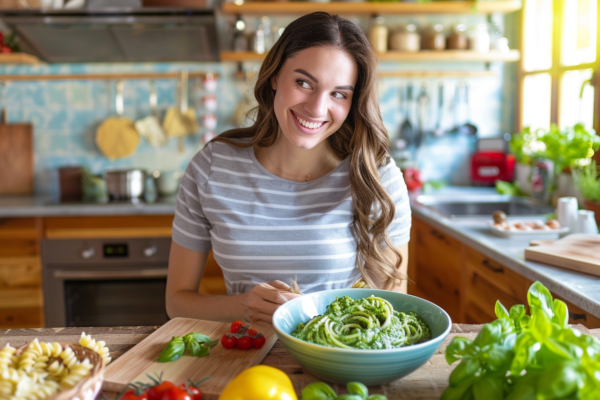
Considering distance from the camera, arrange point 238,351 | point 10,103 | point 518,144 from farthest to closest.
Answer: point 10,103 < point 518,144 < point 238,351

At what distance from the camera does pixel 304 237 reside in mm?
1314

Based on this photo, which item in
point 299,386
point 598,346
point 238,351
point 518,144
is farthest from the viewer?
point 518,144

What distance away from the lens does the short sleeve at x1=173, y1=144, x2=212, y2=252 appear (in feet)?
4.58

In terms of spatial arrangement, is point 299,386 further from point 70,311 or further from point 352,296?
point 70,311

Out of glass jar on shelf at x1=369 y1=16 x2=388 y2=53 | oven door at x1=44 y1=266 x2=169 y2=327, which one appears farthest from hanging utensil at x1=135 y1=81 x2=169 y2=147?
glass jar on shelf at x1=369 y1=16 x2=388 y2=53

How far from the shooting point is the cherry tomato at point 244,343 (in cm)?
87

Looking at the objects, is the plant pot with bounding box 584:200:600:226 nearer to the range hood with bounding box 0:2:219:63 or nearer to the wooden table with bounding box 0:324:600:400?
the wooden table with bounding box 0:324:600:400

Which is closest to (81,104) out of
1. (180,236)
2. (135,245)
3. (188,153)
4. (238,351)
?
(188,153)

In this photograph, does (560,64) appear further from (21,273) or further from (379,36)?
(21,273)

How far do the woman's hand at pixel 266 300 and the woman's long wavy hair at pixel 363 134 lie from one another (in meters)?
0.36

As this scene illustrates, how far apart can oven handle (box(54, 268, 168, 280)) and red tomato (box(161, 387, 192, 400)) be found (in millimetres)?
2022

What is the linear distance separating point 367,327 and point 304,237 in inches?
22.2

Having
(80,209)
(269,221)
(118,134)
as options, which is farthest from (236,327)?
(118,134)

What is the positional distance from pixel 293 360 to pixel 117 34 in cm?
239
